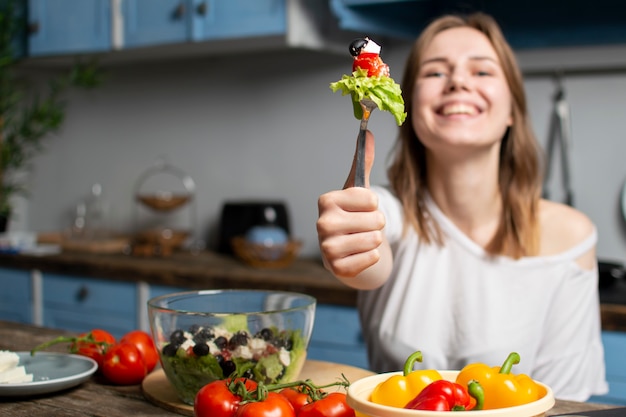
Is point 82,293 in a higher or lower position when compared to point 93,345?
lower

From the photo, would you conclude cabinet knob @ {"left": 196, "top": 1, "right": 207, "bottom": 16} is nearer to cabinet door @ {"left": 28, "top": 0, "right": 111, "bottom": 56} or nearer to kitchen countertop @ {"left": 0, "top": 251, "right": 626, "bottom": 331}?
cabinet door @ {"left": 28, "top": 0, "right": 111, "bottom": 56}

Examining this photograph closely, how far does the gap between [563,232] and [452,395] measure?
1.07 metres

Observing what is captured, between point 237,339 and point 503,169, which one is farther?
point 503,169

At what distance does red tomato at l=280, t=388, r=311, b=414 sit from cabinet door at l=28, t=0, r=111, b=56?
2466 millimetres

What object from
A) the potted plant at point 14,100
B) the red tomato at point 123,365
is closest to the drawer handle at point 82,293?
the potted plant at point 14,100

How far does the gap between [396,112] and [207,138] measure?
2.49 m

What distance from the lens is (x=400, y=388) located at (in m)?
0.92

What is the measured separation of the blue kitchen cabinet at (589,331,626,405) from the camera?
2.10 meters

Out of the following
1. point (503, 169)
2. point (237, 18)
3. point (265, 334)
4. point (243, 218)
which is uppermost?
point (237, 18)

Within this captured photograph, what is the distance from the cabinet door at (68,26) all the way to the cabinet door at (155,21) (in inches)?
4.4

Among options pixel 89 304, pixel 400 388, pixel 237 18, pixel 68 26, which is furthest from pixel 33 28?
pixel 400 388

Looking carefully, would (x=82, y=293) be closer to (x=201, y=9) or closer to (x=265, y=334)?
(x=201, y=9)

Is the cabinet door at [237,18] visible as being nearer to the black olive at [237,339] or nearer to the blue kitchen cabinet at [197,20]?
the blue kitchen cabinet at [197,20]

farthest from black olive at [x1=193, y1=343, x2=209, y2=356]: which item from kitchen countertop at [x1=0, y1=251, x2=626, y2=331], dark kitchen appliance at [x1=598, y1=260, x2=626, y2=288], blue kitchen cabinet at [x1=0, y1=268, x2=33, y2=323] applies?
blue kitchen cabinet at [x1=0, y1=268, x2=33, y2=323]
